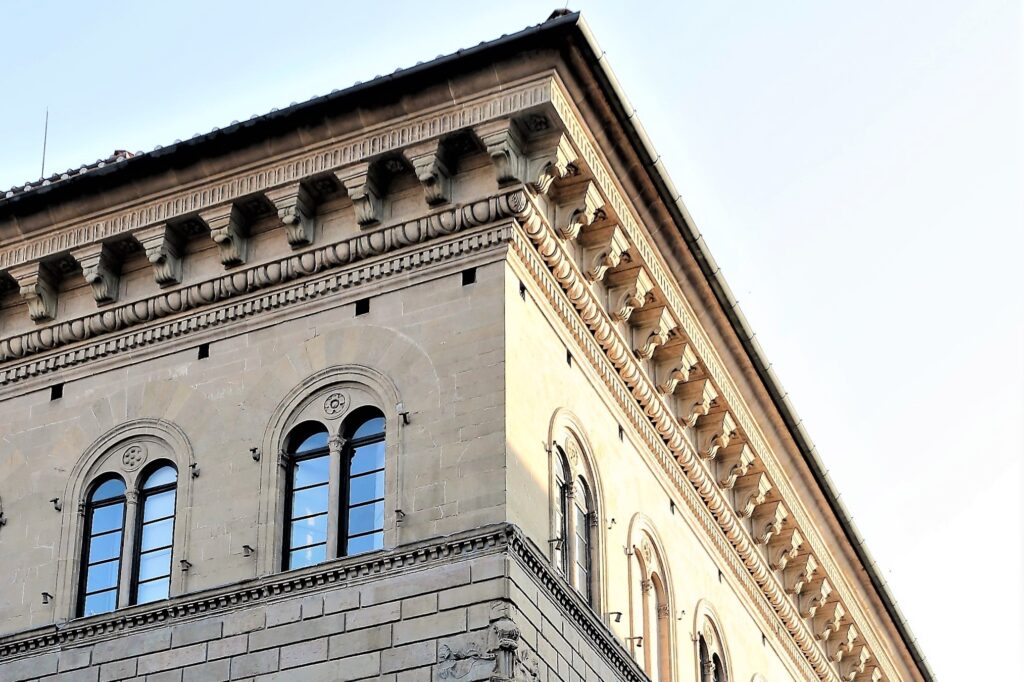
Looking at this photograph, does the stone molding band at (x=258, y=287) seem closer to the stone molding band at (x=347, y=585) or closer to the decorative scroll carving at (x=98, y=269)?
the decorative scroll carving at (x=98, y=269)

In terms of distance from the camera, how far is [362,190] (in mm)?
25469

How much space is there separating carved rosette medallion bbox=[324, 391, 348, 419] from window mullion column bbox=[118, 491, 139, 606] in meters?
2.58

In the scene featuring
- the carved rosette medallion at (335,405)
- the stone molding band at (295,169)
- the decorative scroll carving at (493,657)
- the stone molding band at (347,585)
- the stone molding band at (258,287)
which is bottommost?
the decorative scroll carving at (493,657)

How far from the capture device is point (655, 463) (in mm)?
28469

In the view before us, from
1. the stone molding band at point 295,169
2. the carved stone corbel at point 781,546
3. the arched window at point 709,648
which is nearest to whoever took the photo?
the stone molding band at point 295,169

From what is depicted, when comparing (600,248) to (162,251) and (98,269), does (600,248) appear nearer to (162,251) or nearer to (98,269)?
(162,251)

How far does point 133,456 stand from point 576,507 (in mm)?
5245

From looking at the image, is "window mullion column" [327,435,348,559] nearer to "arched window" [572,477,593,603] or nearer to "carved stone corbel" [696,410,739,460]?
"arched window" [572,477,593,603]

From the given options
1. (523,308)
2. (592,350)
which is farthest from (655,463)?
(523,308)

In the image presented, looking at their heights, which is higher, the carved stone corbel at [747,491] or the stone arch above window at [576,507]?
the carved stone corbel at [747,491]

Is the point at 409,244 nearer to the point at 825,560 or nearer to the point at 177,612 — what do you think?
the point at 177,612

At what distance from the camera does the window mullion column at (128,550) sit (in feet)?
80.9

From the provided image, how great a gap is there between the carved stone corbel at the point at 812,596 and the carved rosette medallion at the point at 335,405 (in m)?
12.4

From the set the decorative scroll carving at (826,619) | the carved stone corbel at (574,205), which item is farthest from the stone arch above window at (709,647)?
the carved stone corbel at (574,205)
